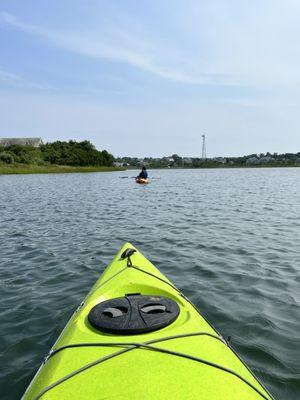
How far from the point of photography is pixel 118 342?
3.24 m

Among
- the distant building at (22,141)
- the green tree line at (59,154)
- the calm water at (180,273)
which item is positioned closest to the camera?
the calm water at (180,273)

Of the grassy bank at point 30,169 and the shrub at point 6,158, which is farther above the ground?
the shrub at point 6,158

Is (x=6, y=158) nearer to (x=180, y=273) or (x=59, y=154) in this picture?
(x=59, y=154)

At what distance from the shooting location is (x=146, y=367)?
287 cm

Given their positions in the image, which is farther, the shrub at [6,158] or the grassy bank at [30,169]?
the shrub at [6,158]

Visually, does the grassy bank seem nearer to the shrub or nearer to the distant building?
the shrub

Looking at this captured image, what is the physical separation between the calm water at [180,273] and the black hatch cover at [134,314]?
1291 millimetres

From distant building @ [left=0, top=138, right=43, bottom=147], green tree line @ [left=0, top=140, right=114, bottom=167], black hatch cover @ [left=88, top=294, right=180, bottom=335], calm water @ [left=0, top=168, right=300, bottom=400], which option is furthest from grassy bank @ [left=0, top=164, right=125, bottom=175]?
black hatch cover @ [left=88, top=294, right=180, bottom=335]

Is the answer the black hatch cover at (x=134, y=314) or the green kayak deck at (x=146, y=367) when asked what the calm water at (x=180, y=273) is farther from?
the black hatch cover at (x=134, y=314)

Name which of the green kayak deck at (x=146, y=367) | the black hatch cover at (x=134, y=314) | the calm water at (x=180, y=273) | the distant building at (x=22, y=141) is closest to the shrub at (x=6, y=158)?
the distant building at (x=22, y=141)

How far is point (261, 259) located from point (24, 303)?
5.53 meters

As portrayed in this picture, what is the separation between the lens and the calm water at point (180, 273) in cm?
463

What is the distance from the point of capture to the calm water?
4633 mm

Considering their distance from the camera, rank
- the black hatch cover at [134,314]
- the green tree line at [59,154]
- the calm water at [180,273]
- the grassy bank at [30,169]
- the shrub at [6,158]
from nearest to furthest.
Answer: the black hatch cover at [134,314] < the calm water at [180,273] < the grassy bank at [30,169] < the shrub at [6,158] < the green tree line at [59,154]
